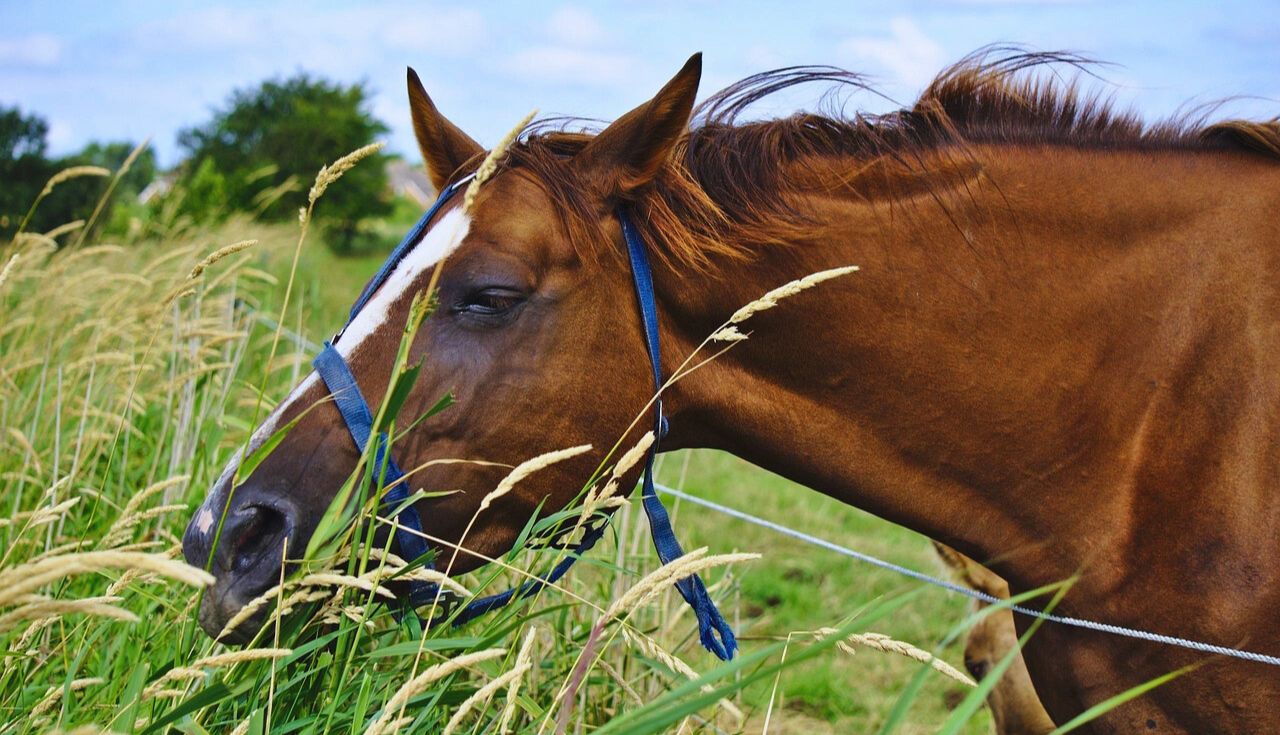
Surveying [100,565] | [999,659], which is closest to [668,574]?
[100,565]

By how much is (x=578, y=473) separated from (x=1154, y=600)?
1.39 meters

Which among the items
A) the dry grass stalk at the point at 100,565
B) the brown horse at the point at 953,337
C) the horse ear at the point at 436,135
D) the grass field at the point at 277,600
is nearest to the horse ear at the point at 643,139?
the brown horse at the point at 953,337

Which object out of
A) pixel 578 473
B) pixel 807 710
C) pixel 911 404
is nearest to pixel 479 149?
pixel 578 473

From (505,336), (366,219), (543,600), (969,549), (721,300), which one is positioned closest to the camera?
(505,336)

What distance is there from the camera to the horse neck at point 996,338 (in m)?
2.28

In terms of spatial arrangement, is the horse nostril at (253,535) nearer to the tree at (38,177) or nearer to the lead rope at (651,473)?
the lead rope at (651,473)

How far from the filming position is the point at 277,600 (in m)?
1.77

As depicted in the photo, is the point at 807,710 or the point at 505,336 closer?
the point at 505,336

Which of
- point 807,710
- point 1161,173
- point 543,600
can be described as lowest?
point 807,710

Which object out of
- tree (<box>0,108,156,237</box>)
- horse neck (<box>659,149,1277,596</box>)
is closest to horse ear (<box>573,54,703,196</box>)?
horse neck (<box>659,149,1277,596</box>)

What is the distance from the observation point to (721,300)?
2273 mm

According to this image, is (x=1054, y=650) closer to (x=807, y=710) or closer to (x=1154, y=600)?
(x=1154, y=600)

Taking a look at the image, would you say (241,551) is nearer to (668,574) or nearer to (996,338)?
(668,574)

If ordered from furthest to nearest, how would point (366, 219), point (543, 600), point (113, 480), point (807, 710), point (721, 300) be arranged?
point (366, 219) < point (807, 710) < point (113, 480) < point (543, 600) < point (721, 300)
